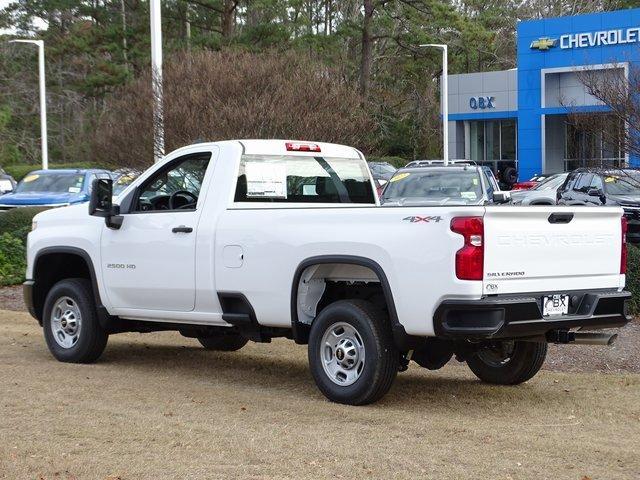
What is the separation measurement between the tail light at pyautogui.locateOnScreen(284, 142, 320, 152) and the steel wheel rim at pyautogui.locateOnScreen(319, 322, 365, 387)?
6.72ft

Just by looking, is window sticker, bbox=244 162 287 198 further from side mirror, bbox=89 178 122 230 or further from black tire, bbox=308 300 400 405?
black tire, bbox=308 300 400 405

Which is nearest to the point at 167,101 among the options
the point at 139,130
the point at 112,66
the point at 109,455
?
the point at 139,130

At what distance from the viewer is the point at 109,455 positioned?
264 inches

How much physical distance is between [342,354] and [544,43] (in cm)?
4262

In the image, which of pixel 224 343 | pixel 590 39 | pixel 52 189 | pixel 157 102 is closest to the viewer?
pixel 224 343

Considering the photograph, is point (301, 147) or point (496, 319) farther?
point (301, 147)

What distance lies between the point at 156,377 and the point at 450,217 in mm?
3497

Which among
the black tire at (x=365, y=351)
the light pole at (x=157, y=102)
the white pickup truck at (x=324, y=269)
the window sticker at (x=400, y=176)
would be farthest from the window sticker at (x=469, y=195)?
the black tire at (x=365, y=351)

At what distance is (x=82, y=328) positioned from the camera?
407 inches

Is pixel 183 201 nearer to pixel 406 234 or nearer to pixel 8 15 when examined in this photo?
pixel 406 234

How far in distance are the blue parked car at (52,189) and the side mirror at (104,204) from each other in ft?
42.6

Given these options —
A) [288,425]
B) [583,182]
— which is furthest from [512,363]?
[583,182]

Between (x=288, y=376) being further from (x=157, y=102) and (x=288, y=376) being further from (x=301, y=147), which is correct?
(x=157, y=102)

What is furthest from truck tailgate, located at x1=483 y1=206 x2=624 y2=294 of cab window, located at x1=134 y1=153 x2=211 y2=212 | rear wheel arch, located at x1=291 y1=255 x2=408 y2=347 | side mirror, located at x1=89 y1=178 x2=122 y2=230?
side mirror, located at x1=89 y1=178 x2=122 y2=230
